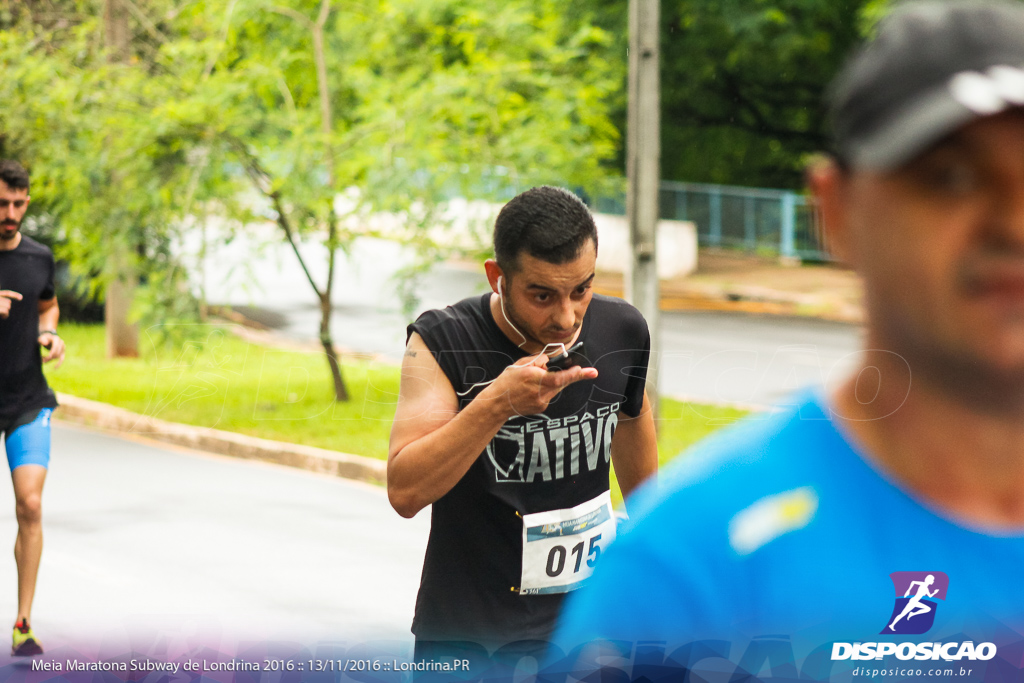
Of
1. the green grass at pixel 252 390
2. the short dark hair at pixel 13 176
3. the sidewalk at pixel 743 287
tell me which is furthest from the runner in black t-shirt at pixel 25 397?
the sidewalk at pixel 743 287

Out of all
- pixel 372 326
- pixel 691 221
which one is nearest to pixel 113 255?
pixel 372 326

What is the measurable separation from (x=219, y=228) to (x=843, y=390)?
24.1 feet

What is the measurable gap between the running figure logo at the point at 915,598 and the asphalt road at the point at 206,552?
298 centimetres

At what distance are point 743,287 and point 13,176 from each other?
50.9 feet

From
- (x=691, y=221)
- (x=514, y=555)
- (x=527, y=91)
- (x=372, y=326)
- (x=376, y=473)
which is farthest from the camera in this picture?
(x=691, y=221)

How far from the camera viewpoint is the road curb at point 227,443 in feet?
23.3

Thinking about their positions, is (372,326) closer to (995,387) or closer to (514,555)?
(514,555)

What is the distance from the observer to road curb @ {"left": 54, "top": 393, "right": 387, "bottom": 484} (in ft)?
23.3

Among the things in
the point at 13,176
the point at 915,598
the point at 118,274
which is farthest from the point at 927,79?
the point at 118,274

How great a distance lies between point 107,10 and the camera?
7.76 metres

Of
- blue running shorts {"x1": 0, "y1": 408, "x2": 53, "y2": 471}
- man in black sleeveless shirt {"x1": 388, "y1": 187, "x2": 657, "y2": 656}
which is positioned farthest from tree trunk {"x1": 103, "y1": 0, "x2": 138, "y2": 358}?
man in black sleeveless shirt {"x1": 388, "y1": 187, "x2": 657, "y2": 656}

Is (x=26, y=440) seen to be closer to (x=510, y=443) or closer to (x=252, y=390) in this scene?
(x=252, y=390)

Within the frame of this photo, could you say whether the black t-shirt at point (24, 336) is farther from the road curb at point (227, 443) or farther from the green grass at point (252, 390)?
the road curb at point (227, 443)

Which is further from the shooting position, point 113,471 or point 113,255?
point 113,255
